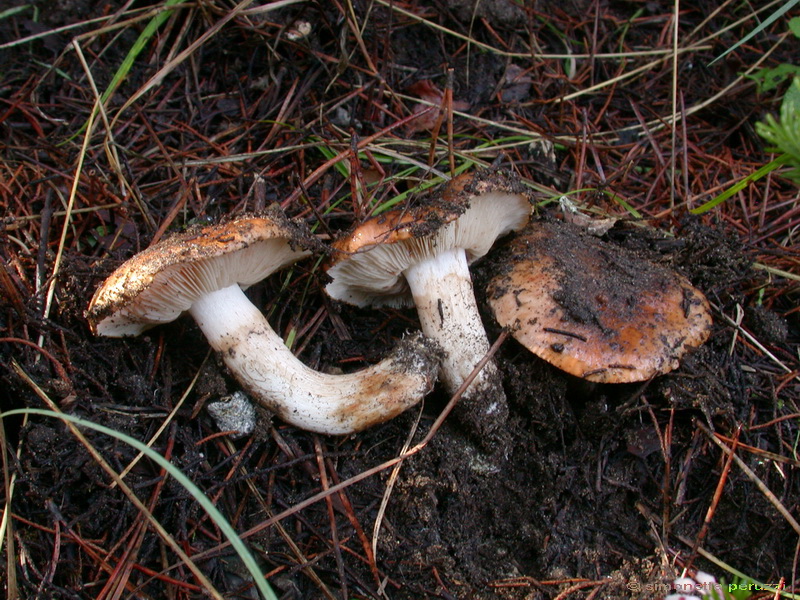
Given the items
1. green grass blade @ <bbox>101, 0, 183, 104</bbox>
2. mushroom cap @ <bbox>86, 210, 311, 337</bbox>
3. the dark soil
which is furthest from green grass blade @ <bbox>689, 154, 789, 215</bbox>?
green grass blade @ <bbox>101, 0, 183, 104</bbox>

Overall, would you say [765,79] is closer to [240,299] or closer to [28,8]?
[240,299]

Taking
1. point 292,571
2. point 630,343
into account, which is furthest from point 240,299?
point 630,343

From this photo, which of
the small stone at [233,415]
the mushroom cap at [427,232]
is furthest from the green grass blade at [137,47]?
the small stone at [233,415]

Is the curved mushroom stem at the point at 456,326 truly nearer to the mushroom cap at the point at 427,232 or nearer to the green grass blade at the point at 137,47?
the mushroom cap at the point at 427,232

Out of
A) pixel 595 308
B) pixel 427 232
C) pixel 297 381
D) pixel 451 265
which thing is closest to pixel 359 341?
pixel 297 381

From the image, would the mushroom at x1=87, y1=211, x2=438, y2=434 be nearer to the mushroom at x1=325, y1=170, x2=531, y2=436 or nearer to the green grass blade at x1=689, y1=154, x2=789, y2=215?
the mushroom at x1=325, y1=170, x2=531, y2=436

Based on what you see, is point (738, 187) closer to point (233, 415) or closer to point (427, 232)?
point (427, 232)
